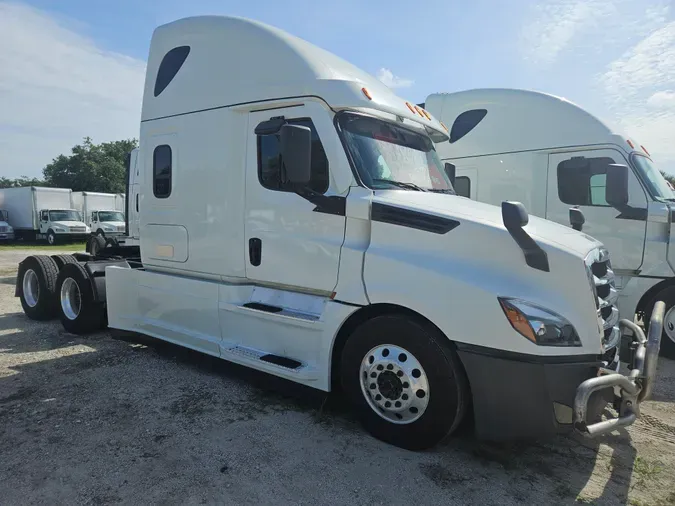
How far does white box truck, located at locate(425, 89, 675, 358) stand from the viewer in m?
6.56

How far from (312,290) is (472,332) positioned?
5.06ft

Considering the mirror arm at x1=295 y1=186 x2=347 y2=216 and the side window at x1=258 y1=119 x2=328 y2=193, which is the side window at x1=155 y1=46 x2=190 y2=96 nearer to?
the side window at x1=258 y1=119 x2=328 y2=193

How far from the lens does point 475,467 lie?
347cm

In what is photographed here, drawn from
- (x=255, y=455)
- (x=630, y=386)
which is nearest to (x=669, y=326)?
(x=630, y=386)

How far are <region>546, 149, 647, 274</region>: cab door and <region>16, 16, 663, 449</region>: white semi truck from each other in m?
3.26

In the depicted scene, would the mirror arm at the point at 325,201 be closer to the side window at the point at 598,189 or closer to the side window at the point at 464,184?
the side window at the point at 464,184

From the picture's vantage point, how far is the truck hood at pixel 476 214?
3.37 meters

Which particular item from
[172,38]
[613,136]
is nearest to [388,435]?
[172,38]

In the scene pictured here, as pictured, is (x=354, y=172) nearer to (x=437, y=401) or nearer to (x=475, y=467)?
(x=437, y=401)

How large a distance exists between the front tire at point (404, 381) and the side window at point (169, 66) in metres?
3.72

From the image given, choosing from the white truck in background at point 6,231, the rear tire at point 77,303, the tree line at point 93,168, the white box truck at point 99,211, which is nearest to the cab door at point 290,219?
the rear tire at point 77,303

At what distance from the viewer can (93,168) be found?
167ft

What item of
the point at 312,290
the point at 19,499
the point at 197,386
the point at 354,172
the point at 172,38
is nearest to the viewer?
the point at 19,499

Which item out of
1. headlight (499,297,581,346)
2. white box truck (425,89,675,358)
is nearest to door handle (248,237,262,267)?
headlight (499,297,581,346)
